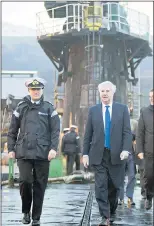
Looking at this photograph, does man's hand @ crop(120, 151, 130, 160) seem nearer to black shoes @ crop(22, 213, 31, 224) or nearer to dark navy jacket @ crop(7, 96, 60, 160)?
dark navy jacket @ crop(7, 96, 60, 160)

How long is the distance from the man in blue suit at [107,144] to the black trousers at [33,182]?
2.25 feet

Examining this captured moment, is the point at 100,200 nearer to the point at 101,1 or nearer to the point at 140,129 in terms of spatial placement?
the point at 140,129

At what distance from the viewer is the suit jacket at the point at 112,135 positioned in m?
7.57

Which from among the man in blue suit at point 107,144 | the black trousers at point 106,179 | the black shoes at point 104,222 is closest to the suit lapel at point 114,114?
the man in blue suit at point 107,144

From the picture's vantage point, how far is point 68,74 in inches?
1323

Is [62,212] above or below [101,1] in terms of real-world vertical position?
below

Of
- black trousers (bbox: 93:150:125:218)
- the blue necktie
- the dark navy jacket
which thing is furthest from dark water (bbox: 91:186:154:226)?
the dark navy jacket

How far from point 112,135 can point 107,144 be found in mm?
128

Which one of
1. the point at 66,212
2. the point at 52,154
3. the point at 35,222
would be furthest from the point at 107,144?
the point at 66,212

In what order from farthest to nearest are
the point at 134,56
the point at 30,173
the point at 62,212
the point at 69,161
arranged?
the point at 134,56
the point at 69,161
the point at 62,212
the point at 30,173

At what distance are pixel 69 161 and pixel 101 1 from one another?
14206 mm

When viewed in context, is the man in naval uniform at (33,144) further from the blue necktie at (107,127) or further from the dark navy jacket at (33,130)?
the blue necktie at (107,127)

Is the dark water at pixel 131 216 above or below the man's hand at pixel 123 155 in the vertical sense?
below

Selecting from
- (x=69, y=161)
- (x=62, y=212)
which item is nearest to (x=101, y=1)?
(x=69, y=161)
